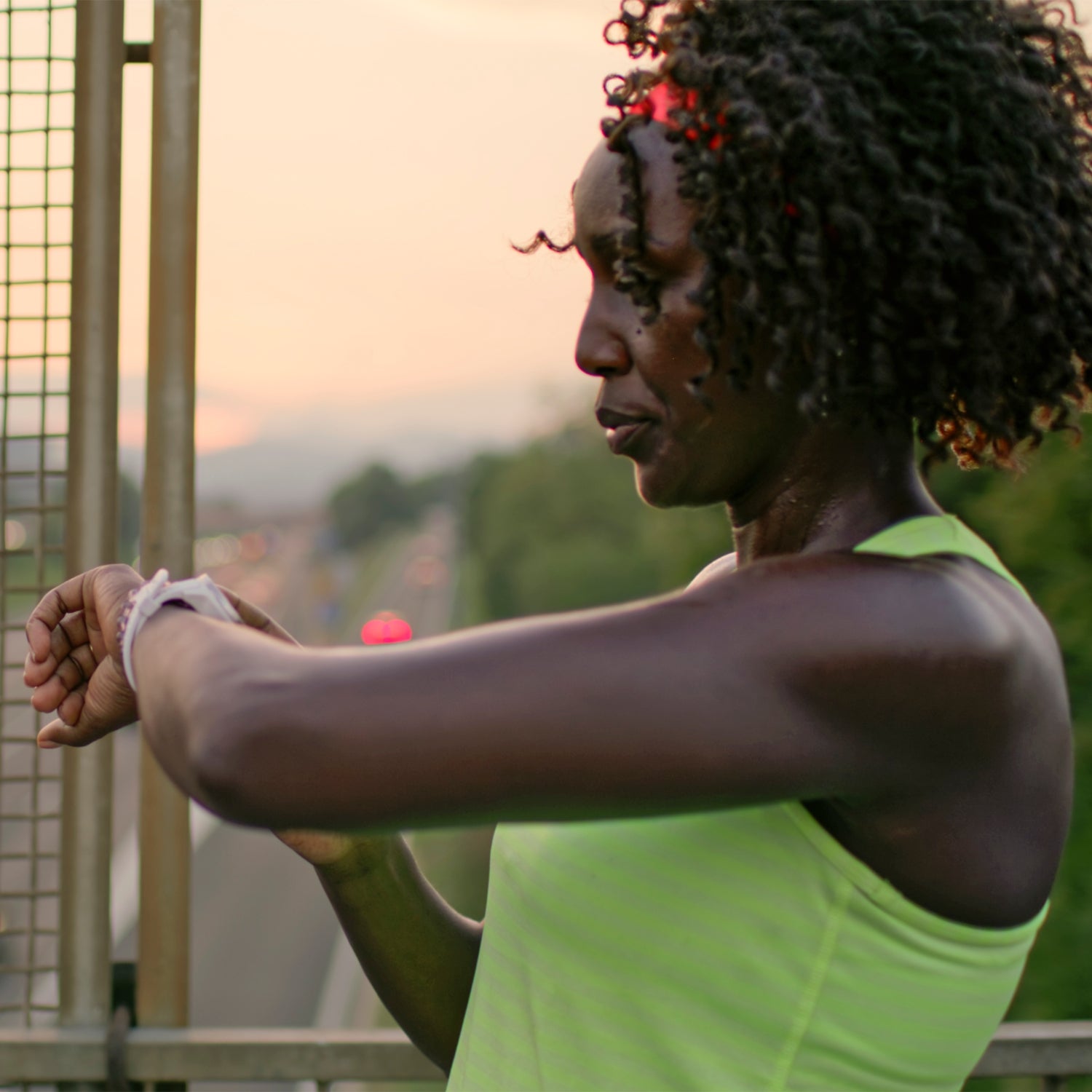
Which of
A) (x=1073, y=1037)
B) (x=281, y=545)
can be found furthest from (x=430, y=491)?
(x=1073, y=1037)

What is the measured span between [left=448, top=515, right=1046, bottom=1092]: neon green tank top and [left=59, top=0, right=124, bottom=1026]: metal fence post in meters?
1.28

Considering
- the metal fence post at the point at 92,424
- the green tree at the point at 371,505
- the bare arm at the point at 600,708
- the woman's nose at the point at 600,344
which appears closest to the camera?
the bare arm at the point at 600,708

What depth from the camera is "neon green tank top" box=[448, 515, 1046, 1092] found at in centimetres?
103

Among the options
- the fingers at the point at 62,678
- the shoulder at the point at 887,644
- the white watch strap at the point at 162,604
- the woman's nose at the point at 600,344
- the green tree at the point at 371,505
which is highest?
the woman's nose at the point at 600,344

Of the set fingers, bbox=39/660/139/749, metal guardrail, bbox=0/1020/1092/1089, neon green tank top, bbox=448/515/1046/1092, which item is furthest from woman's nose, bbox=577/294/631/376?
metal guardrail, bbox=0/1020/1092/1089

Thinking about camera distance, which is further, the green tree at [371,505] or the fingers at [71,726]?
the green tree at [371,505]

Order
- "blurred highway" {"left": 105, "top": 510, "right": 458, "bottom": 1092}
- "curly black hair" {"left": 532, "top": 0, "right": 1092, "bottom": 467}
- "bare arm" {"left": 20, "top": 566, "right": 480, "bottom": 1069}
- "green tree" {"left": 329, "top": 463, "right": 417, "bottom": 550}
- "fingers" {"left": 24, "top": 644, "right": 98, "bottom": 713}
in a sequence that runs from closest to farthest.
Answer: "curly black hair" {"left": 532, "top": 0, "right": 1092, "bottom": 467} → "fingers" {"left": 24, "top": 644, "right": 98, "bottom": 713} → "bare arm" {"left": 20, "top": 566, "right": 480, "bottom": 1069} → "blurred highway" {"left": 105, "top": 510, "right": 458, "bottom": 1092} → "green tree" {"left": 329, "top": 463, "right": 417, "bottom": 550}

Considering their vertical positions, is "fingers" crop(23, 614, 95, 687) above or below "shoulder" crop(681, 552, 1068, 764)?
below

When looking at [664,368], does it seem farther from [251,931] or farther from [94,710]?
[251,931]

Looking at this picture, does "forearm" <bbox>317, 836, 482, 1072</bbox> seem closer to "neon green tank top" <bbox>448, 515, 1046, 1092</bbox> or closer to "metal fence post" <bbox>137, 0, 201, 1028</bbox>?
"neon green tank top" <bbox>448, 515, 1046, 1092</bbox>

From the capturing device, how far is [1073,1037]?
7.57 feet

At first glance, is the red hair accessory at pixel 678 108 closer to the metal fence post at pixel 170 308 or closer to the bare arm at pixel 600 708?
the bare arm at pixel 600 708

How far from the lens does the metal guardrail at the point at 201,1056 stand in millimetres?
2199

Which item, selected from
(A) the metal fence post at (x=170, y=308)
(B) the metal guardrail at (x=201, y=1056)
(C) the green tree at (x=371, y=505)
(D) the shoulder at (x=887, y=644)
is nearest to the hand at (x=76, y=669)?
(D) the shoulder at (x=887, y=644)
